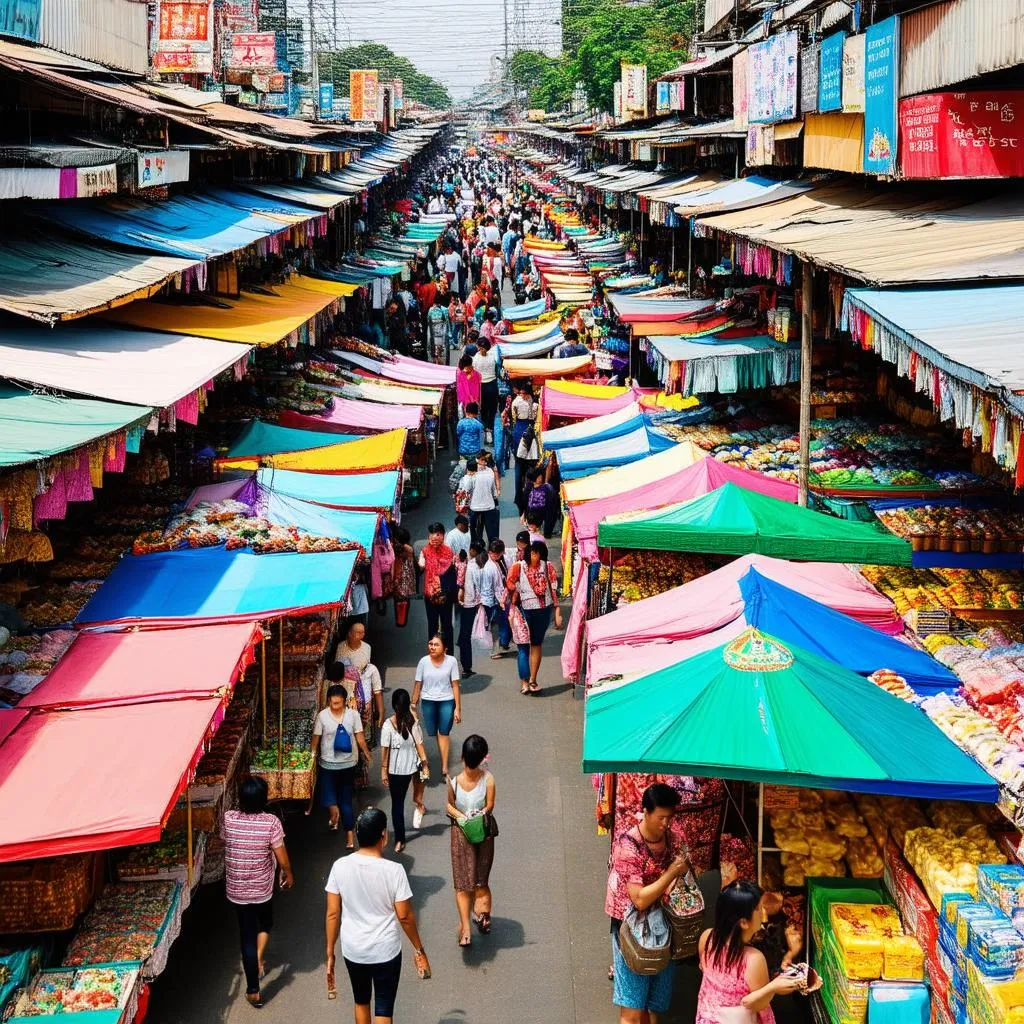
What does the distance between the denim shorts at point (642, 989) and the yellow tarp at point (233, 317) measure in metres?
7.44

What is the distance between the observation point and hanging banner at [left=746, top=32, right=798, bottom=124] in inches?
597

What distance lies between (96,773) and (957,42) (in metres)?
7.88

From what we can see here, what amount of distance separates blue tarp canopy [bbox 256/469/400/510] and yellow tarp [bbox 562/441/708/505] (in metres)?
1.65

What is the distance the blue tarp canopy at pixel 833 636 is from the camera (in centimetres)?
696

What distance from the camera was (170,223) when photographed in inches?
563

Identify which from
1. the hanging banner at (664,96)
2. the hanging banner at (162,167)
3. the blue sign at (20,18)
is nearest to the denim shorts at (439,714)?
the hanging banner at (162,167)

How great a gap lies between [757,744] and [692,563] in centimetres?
407

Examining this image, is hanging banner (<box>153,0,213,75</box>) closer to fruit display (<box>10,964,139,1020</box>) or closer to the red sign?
the red sign

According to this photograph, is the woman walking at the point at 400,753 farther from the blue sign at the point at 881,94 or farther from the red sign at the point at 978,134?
the blue sign at the point at 881,94

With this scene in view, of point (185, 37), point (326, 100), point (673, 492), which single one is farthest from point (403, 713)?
point (326, 100)

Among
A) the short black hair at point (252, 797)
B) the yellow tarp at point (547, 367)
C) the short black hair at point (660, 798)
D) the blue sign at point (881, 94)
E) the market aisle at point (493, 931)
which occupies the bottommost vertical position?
the market aisle at point (493, 931)

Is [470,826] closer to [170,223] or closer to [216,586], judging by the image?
[216,586]

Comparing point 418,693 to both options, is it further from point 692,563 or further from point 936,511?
point 936,511

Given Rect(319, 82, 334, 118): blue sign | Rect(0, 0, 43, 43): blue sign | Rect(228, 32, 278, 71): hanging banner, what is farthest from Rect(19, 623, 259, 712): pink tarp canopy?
Rect(319, 82, 334, 118): blue sign
